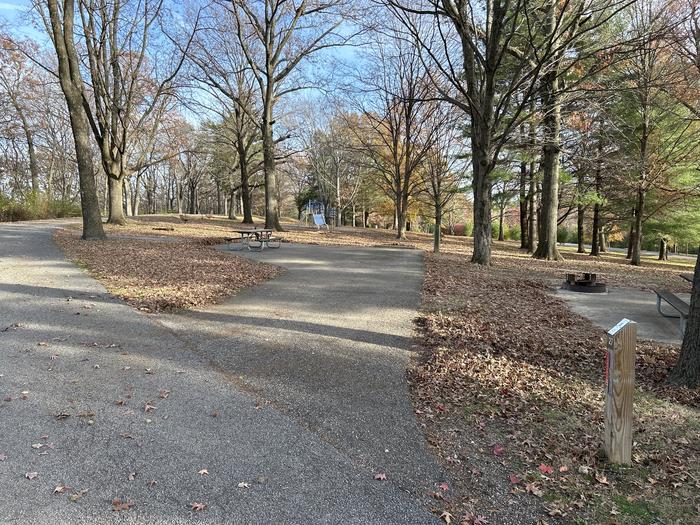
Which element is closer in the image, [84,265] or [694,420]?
[694,420]

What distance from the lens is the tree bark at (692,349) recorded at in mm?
3713

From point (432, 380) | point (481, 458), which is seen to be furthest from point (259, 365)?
point (481, 458)

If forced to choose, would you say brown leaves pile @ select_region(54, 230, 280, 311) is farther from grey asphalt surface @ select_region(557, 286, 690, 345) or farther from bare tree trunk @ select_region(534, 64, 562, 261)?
bare tree trunk @ select_region(534, 64, 562, 261)

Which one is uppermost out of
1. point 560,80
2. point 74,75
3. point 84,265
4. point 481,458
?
point 560,80

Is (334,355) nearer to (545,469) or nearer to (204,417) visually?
(204,417)

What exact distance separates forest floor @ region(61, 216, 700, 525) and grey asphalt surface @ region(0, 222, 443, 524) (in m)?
0.26

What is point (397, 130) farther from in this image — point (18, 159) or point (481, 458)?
point (18, 159)

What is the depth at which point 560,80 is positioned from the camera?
15266 mm

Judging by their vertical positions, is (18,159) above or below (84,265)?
above

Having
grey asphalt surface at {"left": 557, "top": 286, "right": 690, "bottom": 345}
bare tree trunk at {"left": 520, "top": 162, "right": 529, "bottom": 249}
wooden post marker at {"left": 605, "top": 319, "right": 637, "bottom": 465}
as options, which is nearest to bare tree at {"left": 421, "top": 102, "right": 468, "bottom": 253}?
bare tree trunk at {"left": 520, "top": 162, "right": 529, "bottom": 249}

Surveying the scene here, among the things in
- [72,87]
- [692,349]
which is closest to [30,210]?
[72,87]

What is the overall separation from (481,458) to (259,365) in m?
2.21

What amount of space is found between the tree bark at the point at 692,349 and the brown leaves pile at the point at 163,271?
18.7ft

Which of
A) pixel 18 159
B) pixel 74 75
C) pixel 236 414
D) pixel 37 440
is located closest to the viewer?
pixel 37 440
